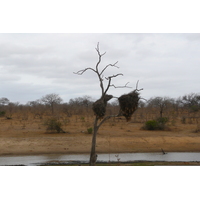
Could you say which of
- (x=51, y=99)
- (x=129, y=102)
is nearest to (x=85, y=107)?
(x=51, y=99)

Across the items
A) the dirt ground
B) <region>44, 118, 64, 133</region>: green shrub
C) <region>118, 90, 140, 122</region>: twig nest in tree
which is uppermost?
<region>118, 90, 140, 122</region>: twig nest in tree

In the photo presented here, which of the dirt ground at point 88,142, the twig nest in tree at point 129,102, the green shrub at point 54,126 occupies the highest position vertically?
the twig nest in tree at point 129,102

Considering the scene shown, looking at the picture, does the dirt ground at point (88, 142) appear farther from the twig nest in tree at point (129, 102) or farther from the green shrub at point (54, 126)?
the twig nest in tree at point (129, 102)

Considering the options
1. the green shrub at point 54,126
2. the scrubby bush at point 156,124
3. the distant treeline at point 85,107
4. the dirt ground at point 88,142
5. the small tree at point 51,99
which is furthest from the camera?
the small tree at point 51,99

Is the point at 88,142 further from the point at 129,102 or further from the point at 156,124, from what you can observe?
the point at 129,102

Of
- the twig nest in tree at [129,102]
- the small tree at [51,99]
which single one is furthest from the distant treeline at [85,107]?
the twig nest in tree at [129,102]

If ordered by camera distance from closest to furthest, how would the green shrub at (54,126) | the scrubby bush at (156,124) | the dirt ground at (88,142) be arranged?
the dirt ground at (88,142), the green shrub at (54,126), the scrubby bush at (156,124)

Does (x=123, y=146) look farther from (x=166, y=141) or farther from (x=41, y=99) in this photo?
(x=41, y=99)

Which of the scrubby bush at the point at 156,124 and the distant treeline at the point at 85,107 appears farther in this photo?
the distant treeline at the point at 85,107

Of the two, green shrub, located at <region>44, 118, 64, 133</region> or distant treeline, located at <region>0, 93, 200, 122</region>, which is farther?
distant treeline, located at <region>0, 93, 200, 122</region>

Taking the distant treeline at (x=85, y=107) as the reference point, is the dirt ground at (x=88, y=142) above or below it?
below

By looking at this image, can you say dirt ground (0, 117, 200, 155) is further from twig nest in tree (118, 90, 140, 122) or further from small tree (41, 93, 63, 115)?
small tree (41, 93, 63, 115)

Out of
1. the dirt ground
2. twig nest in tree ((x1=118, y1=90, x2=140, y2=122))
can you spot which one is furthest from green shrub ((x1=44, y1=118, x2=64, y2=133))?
twig nest in tree ((x1=118, y1=90, x2=140, y2=122))

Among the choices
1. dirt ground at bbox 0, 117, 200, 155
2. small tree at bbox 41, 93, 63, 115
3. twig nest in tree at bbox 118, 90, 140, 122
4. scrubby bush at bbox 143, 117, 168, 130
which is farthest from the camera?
small tree at bbox 41, 93, 63, 115
